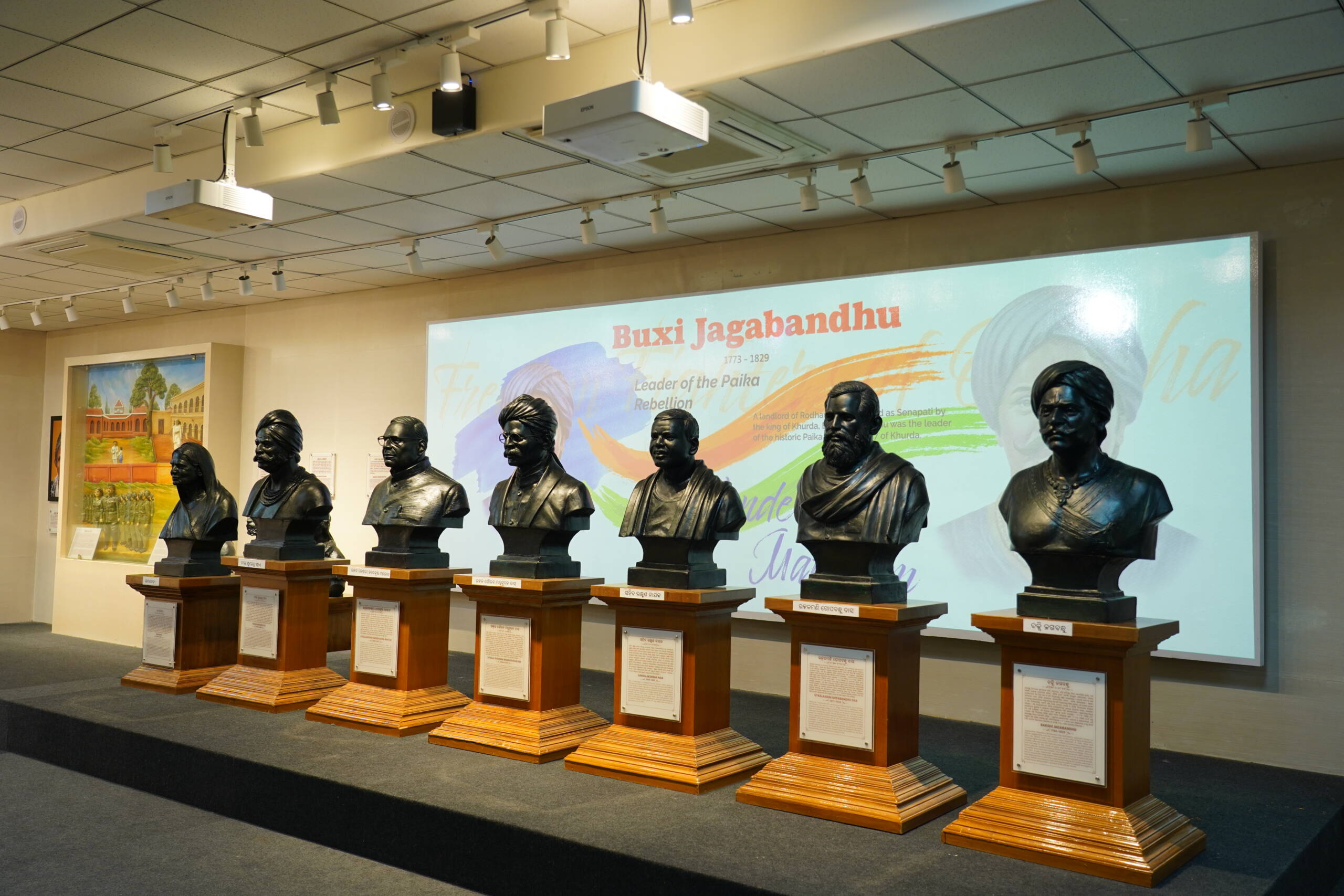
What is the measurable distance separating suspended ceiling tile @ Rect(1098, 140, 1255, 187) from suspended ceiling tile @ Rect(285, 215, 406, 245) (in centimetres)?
428

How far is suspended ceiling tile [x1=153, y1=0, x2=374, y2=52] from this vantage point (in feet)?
14.0

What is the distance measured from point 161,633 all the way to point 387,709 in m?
2.02

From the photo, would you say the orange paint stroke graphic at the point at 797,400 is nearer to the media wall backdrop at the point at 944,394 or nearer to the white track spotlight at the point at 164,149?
the media wall backdrop at the point at 944,394

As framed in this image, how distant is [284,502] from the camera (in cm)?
582

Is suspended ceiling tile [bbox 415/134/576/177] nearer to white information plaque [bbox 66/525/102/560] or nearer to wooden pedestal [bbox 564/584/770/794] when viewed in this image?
wooden pedestal [bbox 564/584/770/794]

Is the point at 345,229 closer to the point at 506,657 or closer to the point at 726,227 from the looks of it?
the point at 726,227

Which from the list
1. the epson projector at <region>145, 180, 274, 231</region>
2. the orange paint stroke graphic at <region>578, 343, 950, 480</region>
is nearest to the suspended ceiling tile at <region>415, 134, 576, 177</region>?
the epson projector at <region>145, 180, 274, 231</region>

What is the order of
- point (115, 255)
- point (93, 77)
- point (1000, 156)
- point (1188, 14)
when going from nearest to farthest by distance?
point (1188, 14), point (93, 77), point (1000, 156), point (115, 255)

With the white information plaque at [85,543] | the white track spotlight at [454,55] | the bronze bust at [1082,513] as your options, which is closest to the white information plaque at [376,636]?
the white track spotlight at [454,55]

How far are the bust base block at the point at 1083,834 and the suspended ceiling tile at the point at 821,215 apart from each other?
11.7 feet

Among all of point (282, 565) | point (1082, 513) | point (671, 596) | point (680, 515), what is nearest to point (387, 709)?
point (282, 565)

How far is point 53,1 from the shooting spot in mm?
4203

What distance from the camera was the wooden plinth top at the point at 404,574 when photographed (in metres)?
5.11

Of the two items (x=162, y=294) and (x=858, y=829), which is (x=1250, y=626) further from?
(x=162, y=294)
